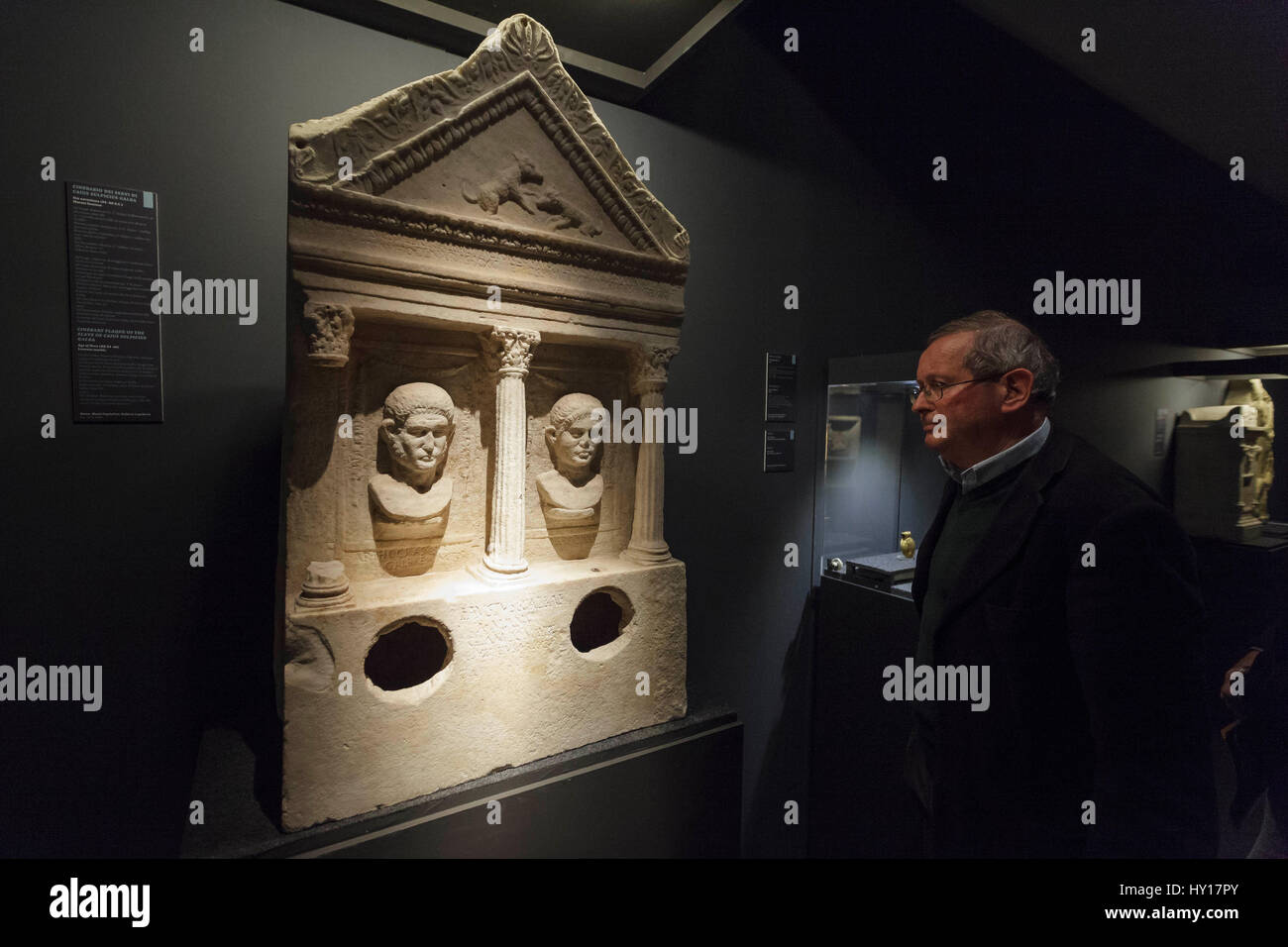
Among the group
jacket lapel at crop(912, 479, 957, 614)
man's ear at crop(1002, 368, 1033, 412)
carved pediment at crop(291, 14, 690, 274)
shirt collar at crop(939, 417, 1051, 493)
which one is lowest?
jacket lapel at crop(912, 479, 957, 614)

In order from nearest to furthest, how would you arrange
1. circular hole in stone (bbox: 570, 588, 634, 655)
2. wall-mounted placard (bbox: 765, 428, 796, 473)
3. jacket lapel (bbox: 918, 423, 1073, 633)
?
jacket lapel (bbox: 918, 423, 1073, 633), circular hole in stone (bbox: 570, 588, 634, 655), wall-mounted placard (bbox: 765, 428, 796, 473)

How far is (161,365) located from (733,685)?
2994mm

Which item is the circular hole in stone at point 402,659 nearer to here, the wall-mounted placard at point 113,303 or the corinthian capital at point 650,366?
the wall-mounted placard at point 113,303

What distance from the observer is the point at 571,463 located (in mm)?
2484

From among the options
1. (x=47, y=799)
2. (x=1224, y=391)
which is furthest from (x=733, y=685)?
(x=47, y=799)

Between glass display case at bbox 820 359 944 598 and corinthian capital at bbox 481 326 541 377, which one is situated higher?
corinthian capital at bbox 481 326 541 377

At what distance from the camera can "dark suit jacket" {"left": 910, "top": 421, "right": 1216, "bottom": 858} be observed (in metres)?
1.43

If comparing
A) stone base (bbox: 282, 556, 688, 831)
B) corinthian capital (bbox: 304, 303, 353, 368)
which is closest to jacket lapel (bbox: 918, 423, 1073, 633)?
stone base (bbox: 282, 556, 688, 831)

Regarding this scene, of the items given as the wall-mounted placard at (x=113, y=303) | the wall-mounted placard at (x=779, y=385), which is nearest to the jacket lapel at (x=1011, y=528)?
the wall-mounted placard at (x=779, y=385)

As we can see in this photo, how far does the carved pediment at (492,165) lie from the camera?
1.92m

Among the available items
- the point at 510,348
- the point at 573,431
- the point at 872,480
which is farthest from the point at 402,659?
the point at 872,480

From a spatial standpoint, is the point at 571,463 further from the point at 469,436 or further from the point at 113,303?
the point at 113,303

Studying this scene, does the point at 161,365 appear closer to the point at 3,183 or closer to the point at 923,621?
the point at 3,183

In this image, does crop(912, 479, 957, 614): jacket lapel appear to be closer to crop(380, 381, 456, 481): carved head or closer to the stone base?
the stone base
